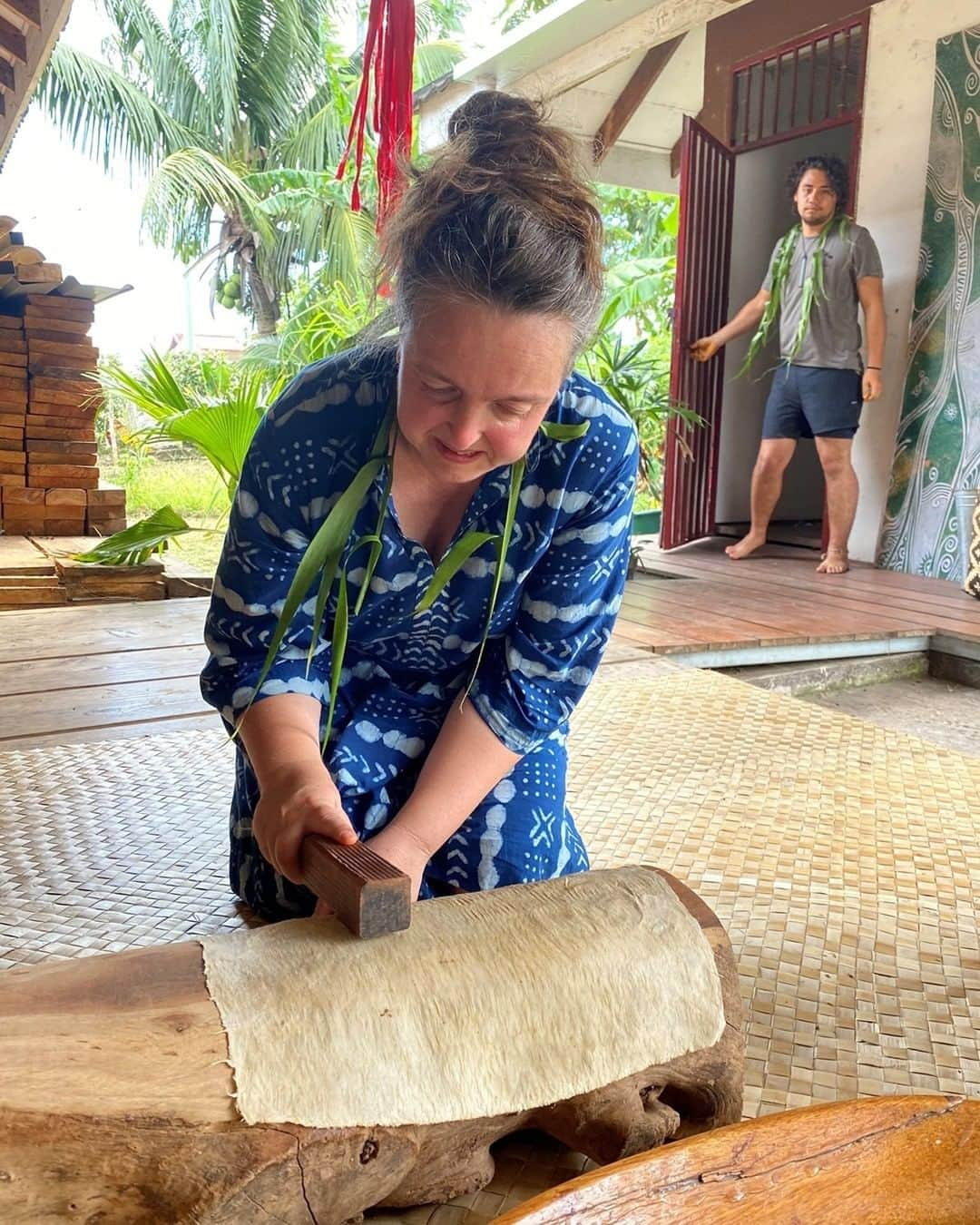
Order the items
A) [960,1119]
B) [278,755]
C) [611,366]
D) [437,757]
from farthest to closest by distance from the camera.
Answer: [611,366], [437,757], [278,755], [960,1119]

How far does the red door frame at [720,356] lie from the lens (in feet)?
14.3

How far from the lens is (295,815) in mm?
952

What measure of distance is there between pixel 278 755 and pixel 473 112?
0.69 metres

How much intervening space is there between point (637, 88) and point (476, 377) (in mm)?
5585

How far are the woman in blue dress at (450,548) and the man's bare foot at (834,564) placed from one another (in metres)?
3.19

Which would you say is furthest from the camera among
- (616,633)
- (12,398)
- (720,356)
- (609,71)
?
(609,71)

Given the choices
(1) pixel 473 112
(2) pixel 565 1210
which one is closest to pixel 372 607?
(1) pixel 473 112

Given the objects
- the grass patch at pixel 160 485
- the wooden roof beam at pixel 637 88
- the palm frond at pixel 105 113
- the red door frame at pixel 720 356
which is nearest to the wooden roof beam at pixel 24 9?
the red door frame at pixel 720 356

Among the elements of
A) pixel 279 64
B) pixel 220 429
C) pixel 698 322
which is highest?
pixel 279 64

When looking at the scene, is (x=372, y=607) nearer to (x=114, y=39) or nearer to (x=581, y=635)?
(x=581, y=635)

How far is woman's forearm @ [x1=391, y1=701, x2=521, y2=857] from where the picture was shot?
108 cm

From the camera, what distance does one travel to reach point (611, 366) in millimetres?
4094

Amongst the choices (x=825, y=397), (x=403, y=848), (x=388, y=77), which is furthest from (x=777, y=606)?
(x=403, y=848)

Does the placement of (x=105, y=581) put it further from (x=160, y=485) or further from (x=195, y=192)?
(x=195, y=192)
